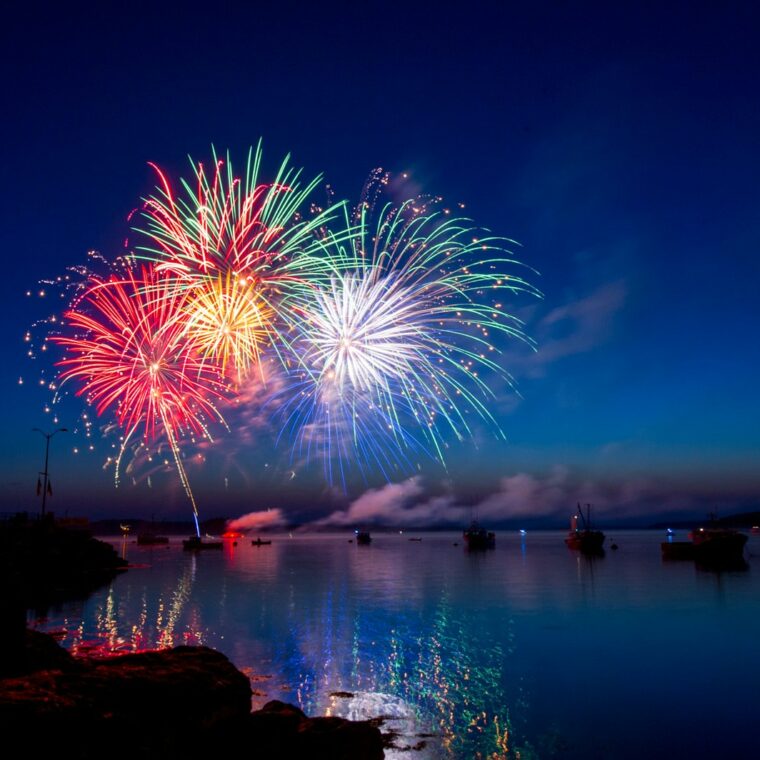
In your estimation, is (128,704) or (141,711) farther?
(141,711)

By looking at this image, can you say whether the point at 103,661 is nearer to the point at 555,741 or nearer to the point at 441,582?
the point at 555,741

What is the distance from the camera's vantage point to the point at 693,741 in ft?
74.2

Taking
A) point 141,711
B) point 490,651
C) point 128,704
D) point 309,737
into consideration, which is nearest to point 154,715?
point 141,711

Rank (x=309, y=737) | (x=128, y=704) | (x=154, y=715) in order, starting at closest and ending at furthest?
1. (x=128, y=704)
2. (x=154, y=715)
3. (x=309, y=737)

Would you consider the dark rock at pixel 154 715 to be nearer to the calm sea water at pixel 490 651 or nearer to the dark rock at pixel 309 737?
the dark rock at pixel 309 737

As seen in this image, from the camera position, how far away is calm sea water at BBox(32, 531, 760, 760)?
23.4 m

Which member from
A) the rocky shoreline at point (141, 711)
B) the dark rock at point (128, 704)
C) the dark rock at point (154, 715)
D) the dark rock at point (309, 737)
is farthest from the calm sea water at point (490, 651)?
the dark rock at point (128, 704)

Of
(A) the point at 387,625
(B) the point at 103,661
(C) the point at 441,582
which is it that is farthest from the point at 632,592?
(B) the point at 103,661

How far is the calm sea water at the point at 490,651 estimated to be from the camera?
23.4 meters

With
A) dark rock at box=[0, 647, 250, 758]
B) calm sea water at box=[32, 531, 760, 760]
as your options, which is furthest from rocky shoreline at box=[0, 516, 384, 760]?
calm sea water at box=[32, 531, 760, 760]

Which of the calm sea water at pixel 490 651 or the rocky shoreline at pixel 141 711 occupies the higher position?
the rocky shoreline at pixel 141 711

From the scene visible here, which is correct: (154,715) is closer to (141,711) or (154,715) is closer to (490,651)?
(141,711)

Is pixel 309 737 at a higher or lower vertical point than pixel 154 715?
lower

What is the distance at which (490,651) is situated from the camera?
3891 cm
